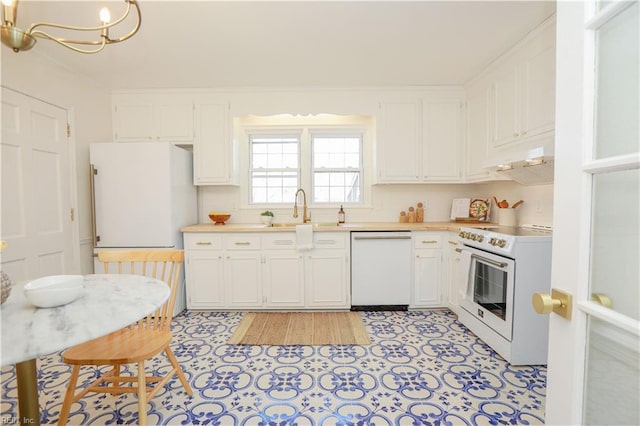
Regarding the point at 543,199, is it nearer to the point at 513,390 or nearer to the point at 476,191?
the point at 476,191

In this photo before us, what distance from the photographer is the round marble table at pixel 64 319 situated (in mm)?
889

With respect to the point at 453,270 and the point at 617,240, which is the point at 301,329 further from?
the point at 617,240

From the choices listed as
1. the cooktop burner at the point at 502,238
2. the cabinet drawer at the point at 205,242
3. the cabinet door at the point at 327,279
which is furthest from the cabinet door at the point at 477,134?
the cabinet drawer at the point at 205,242

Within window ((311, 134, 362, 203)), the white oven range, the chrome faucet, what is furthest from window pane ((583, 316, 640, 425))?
window ((311, 134, 362, 203))

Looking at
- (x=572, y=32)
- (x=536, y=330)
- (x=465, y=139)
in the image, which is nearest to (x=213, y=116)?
(x=465, y=139)

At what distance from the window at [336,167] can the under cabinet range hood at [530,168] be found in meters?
1.67

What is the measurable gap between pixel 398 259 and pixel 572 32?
2671 mm

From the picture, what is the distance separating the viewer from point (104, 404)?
178 cm

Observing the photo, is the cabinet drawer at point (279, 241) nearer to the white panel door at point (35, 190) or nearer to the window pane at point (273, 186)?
the window pane at point (273, 186)

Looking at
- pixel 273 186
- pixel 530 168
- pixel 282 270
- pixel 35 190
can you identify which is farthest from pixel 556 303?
pixel 35 190

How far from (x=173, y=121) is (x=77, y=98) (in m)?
0.89

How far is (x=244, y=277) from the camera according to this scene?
318 centimetres

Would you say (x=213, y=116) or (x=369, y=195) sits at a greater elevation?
(x=213, y=116)

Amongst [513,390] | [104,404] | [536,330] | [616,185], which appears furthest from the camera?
[536,330]
